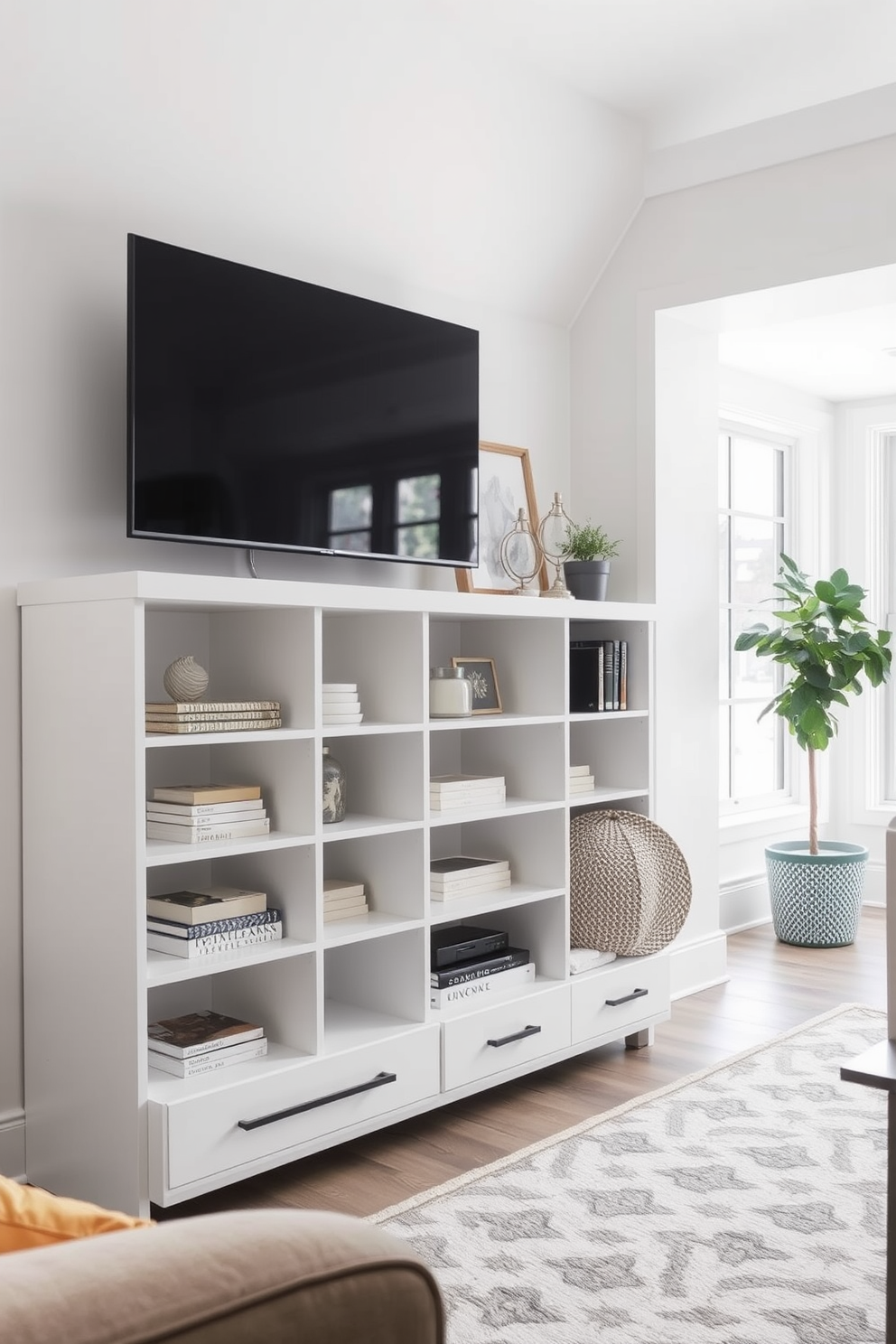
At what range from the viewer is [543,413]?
3787 millimetres

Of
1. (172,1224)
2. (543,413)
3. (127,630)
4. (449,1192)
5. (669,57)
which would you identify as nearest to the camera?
(172,1224)

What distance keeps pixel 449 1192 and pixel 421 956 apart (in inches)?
20.0

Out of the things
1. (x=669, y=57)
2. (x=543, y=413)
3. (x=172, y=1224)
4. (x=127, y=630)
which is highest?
(x=669, y=57)

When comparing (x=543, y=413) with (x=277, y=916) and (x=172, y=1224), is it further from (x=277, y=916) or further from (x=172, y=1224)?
(x=172, y=1224)

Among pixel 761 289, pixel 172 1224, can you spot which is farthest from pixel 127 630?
pixel 761 289

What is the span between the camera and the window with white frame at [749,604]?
5.09 meters

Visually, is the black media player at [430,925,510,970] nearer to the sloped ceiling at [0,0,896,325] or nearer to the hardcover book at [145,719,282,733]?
the hardcover book at [145,719,282,733]

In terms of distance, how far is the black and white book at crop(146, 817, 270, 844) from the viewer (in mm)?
2301

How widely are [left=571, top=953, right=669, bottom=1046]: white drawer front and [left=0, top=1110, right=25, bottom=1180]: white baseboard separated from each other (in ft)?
4.39

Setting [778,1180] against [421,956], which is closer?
[778,1180]

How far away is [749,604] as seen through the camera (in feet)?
17.0

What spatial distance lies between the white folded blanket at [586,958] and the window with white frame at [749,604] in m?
1.89

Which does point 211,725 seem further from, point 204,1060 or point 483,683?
point 483,683

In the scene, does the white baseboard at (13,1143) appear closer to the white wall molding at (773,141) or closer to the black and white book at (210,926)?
the black and white book at (210,926)
